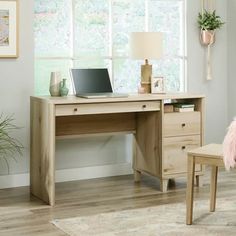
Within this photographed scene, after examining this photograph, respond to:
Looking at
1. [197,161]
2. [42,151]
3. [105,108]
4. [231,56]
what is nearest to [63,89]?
[105,108]

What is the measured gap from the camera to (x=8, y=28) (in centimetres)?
474

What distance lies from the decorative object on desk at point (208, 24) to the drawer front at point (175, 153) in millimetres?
1138

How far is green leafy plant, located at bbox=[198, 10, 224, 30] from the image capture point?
18.5 ft

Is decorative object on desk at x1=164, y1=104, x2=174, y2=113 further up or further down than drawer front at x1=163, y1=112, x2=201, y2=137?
further up

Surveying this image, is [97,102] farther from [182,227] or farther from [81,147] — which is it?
[182,227]

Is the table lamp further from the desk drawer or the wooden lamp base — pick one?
the desk drawer

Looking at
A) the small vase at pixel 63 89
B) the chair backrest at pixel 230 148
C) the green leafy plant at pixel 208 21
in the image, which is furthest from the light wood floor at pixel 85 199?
the green leafy plant at pixel 208 21

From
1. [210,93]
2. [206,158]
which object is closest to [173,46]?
[210,93]

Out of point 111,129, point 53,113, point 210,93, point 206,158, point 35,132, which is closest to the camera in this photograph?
point 206,158

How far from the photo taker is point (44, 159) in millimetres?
4410

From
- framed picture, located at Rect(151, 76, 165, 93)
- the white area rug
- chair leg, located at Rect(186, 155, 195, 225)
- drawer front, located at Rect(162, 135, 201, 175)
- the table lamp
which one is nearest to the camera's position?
the white area rug

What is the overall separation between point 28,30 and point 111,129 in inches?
43.1

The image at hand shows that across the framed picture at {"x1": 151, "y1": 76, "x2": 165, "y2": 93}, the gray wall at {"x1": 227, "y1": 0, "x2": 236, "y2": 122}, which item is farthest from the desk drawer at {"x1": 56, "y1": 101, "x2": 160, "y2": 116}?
the gray wall at {"x1": 227, "y1": 0, "x2": 236, "y2": 122}

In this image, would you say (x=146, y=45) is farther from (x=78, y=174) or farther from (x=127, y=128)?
(x=78, y=174)
